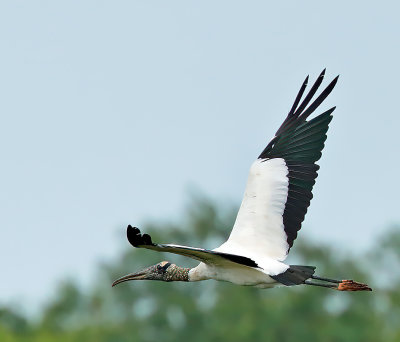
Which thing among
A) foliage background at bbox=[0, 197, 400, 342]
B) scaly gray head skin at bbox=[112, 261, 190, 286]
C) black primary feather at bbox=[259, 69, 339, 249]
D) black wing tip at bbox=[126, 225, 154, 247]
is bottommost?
foliage background at bbox=[0, 197, 400, 342]

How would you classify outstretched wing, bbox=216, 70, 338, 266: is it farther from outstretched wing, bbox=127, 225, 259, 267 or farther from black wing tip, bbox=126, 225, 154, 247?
black wing tip, bbox=126, 225, 154, 247

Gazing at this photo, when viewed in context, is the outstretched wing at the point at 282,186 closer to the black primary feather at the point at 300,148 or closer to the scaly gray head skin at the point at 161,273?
the black primary feather at the point at 300,148

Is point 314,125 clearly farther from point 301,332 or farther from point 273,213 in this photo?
point 301,332

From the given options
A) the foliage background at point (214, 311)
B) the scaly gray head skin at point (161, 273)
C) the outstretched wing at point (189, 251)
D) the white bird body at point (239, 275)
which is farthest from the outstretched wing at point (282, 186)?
the foliage background at point (214, 311)

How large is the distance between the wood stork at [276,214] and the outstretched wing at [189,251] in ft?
0.09

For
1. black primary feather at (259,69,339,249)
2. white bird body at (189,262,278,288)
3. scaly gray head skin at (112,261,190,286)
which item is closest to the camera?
white bird body at (189,262,278,288)

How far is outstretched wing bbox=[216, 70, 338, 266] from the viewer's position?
16031mm

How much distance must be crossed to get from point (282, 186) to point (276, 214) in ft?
1.24

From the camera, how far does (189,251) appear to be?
47.4ft

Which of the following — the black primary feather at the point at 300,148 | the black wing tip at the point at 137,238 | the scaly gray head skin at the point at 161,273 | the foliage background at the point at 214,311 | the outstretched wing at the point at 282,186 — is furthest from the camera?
the foliage background at the point at 214,311

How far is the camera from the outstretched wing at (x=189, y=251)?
45.3 feet

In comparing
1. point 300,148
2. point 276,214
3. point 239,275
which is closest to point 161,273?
point 239,275

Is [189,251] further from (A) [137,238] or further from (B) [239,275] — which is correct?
(B) [239,275]

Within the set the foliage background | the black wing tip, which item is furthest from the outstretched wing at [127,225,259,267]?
the foliage background
